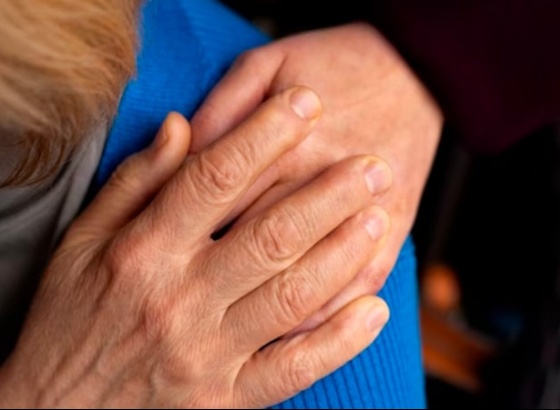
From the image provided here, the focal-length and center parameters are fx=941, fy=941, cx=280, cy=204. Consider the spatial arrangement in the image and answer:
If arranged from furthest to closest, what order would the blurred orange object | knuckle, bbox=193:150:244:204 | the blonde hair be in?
1. the blurred orange object
2. knuckle, bbox=193:150:244:204
3. the blonde hair

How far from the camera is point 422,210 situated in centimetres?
150

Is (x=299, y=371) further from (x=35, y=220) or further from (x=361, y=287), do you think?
(x=35, y=220)

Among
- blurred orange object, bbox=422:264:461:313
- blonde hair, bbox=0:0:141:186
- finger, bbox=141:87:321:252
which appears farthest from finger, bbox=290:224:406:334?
blurred orange object, bbox=422:264:461:313

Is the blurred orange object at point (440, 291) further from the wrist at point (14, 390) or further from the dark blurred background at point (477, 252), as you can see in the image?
the wrist at point (14, 390)

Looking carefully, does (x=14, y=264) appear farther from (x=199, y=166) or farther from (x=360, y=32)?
(x=360, y=32)

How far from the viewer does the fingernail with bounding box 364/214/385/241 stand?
27.0 inches

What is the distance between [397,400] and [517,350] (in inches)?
24.5

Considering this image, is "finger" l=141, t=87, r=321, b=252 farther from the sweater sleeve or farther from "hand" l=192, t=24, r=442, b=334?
the sweater sleeve

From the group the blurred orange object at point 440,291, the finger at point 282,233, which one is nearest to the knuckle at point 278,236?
the finger at point 282,233

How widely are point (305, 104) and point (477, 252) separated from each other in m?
0.90

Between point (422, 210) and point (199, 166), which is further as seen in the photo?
point (422, 210)

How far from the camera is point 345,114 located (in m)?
0.73

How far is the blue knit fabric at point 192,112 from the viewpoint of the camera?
2.32 feet

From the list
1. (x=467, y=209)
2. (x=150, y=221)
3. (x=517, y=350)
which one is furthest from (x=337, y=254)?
(x=467, y=209)
